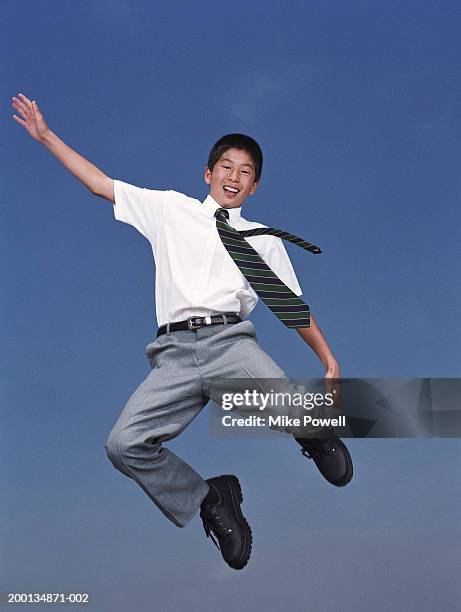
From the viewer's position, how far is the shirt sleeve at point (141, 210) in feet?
17.1

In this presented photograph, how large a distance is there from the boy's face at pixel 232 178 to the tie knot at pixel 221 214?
0.29 feet

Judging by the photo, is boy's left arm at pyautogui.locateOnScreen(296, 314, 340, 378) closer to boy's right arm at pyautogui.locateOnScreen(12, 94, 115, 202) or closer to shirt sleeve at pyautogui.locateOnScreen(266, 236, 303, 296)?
shirt sleeve at pyautogui.locateOnScreen(266, 236, 303, 296)

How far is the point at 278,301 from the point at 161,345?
77cm

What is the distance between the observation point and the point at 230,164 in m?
5.30

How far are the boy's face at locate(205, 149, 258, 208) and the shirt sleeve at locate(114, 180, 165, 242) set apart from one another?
0.38 meters

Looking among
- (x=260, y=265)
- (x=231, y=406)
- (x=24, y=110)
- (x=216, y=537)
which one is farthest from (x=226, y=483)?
(x=24, y=110)

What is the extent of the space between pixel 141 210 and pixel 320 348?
1.43m

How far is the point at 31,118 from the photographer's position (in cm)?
505

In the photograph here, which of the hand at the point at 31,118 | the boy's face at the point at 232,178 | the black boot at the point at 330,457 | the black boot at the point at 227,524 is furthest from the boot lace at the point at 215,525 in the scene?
the hand at the point at 31,118

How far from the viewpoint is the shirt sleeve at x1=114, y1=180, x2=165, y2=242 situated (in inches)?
205

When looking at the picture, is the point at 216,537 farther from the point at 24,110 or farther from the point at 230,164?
the point at 24,110

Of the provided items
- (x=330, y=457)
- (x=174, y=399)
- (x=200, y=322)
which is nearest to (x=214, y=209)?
(x=200, y=322)

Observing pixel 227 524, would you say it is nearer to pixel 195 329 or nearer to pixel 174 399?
pixel 174 399

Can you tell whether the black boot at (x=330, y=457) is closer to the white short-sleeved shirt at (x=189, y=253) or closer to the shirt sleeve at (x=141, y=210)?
the white short-sleeved shirt at (x=189, y=253)
